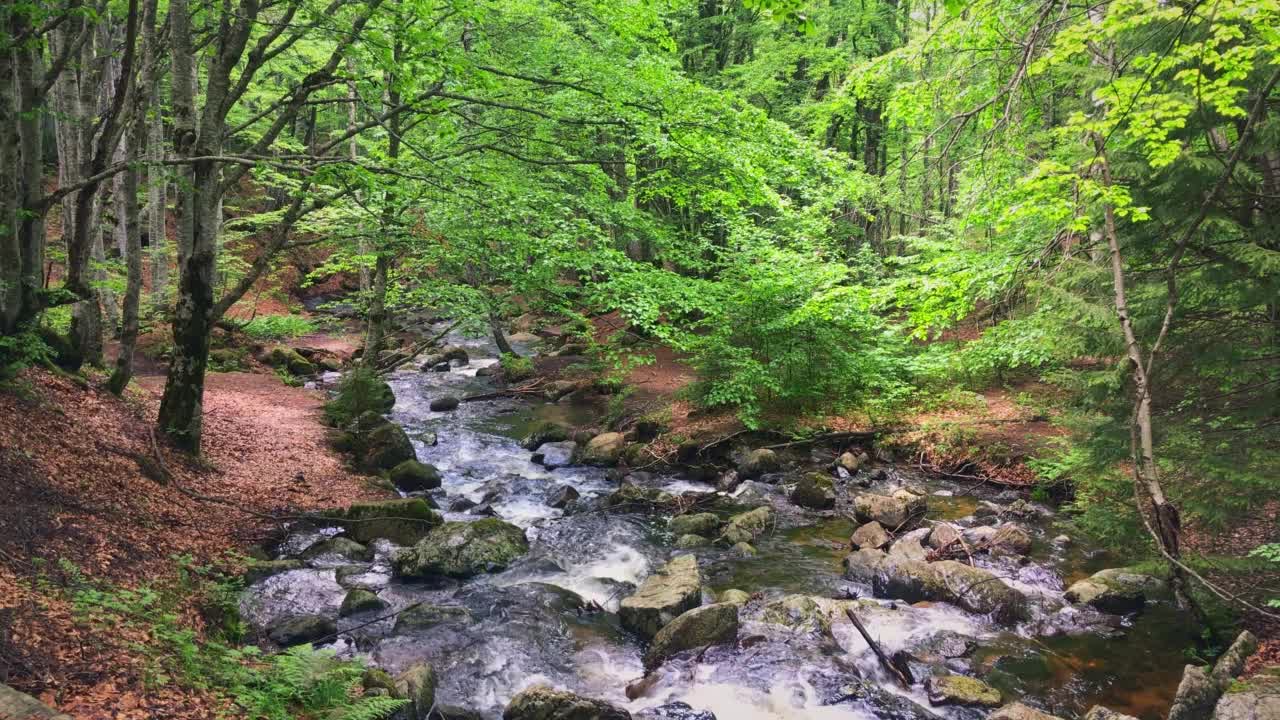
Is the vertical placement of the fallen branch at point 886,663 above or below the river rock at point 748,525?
above

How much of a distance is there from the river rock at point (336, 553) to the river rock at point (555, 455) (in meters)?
5.30

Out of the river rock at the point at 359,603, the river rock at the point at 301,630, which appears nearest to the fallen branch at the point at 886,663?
the river rock at the point at 359,603

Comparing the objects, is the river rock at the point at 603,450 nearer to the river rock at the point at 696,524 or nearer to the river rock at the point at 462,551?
the river rock at the point at 696,524

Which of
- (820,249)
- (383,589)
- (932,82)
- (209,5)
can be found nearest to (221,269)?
(209,5)

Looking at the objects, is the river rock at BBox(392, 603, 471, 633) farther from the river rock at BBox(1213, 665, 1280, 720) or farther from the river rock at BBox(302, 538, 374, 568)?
the river rock at BBox(1213, 665, 1280, 720)

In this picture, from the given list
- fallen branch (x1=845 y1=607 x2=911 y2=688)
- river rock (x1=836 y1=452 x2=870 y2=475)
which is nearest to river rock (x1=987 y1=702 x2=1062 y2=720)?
fallen branch (x1=845 y1=607 x2=911 y2=688)

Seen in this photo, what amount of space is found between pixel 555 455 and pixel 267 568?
7.11 m

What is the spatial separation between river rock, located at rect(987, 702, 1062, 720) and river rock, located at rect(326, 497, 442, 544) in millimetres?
7198

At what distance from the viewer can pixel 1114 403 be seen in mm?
7336

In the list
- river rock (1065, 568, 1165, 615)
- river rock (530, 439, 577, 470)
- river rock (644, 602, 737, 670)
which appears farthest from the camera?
river rock (530, 439, 577, 470)

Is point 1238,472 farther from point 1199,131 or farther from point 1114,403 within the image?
point 1199,131

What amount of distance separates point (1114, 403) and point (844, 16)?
21672 mm

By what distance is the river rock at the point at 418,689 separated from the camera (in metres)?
5.53

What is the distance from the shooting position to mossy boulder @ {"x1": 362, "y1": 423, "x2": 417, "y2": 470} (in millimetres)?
12867
